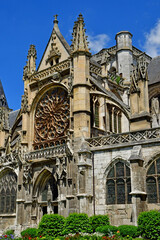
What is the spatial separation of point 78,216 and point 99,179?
2577 millimetres

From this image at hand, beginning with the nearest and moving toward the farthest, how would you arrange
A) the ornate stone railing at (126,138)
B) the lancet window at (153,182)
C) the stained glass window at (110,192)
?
the lancet window at (153,182)
the ornate stone railing at (126,138)
the stained glass window at (110,192)

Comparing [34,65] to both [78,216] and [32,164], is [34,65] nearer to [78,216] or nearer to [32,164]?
[32,164]

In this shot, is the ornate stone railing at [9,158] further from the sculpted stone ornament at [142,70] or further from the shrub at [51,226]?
the sculpted stone ornament at [142,70]

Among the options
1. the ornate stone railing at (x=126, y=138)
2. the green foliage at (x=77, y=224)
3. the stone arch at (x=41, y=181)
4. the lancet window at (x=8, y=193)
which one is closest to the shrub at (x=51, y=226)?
the green foliage at (x=77, y=224)

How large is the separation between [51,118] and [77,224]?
9.17 meters

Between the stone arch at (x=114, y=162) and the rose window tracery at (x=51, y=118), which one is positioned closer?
the stone arch at (x=114, y=162)

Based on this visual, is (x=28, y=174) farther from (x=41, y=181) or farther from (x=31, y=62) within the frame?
(x=31, y=62)

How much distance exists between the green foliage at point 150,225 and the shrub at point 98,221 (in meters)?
2.66

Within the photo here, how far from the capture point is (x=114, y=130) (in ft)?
74.0

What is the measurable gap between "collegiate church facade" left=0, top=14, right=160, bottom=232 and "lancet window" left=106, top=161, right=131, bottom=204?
0.17 feet

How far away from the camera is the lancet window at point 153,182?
15.2 meters

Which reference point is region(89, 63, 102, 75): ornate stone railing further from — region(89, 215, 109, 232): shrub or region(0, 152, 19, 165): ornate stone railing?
region(89, 215, 109, 232): shrub

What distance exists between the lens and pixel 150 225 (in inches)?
496

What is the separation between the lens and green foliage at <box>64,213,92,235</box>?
15.1 metres
